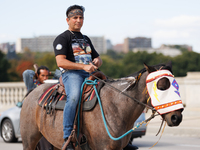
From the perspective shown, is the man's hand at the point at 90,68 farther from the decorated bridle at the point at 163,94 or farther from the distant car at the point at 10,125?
the distant car at the point at 10,125

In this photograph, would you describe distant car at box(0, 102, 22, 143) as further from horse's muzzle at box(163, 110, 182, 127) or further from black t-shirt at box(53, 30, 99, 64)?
horse's muzzle at box(163, 110, 182, 127)

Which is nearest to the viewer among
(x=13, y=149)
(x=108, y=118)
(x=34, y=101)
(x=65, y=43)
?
(x=108, y=118)

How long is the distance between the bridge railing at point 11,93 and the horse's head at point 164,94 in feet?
57.3

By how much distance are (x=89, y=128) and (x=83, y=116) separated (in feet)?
0.68

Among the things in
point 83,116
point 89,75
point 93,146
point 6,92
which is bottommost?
point 6,92

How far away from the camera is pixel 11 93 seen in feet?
73.5

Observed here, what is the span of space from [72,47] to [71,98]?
2.58 feet

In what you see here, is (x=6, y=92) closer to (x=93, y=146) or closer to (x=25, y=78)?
(x=25, y=78)

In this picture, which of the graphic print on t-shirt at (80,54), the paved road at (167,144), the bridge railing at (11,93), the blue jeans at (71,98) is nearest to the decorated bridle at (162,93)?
the blue jeans at (71,98)

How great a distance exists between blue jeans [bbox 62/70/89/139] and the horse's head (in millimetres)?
1063

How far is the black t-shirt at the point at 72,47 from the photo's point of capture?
5.76 m

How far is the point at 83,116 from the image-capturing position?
558 centimetres

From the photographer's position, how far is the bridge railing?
22.0 meters

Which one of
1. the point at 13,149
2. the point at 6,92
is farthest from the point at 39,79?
the point at 6,92
